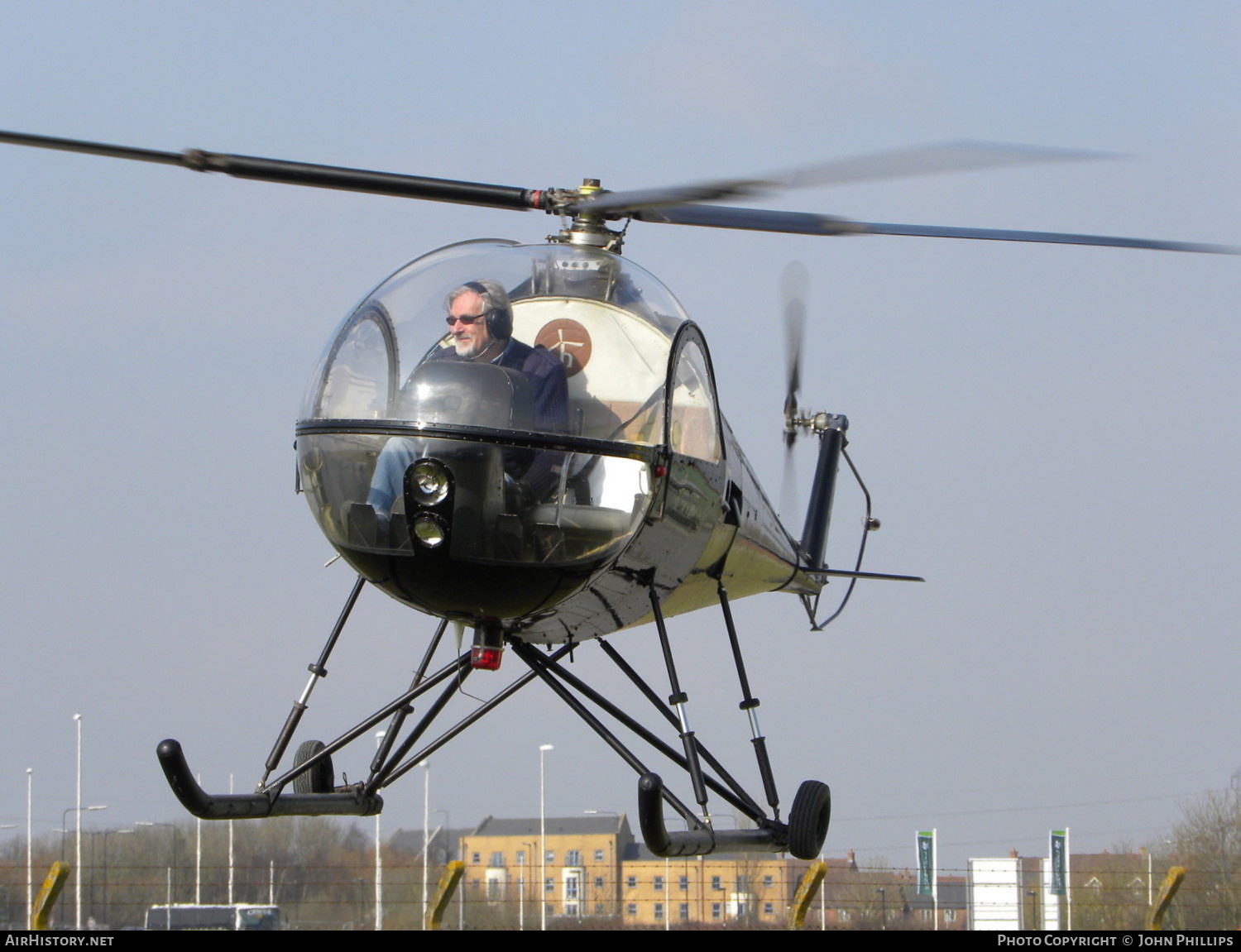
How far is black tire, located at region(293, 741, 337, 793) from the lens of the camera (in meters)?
8.41

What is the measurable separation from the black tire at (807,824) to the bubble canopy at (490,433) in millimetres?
2074

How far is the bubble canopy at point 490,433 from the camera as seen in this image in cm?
684

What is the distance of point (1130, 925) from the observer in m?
11.7

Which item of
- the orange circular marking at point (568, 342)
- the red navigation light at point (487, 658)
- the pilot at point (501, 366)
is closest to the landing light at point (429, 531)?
the pilot at point (501, 366)

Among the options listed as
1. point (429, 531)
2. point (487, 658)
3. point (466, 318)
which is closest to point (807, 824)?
point (487, 658)

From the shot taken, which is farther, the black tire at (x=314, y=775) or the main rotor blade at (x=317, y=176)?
the black tire at (x=314, y=775)

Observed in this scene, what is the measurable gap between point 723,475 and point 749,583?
208cm

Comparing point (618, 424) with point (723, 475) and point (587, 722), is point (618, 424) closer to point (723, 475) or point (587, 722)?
point (723, 475)

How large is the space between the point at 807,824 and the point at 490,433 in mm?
3075

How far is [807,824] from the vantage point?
8422 mm

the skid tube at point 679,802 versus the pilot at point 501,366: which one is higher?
the pilot at point 501,366

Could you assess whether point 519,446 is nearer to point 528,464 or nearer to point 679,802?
point 528,464

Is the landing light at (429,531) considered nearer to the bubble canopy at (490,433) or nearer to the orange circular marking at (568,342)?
the bubble canopy at (490,433)
